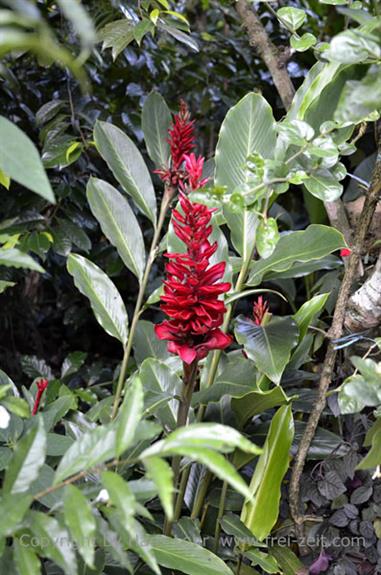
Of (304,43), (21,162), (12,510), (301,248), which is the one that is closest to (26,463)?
(12,510)

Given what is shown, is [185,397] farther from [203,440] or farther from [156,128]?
[156,128]

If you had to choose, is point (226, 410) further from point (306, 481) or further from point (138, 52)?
point (138, 52)

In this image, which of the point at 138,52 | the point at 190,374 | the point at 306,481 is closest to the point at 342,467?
the point at 306,481

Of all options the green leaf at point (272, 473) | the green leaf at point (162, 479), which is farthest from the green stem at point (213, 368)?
the green leaf at point (162, 479)

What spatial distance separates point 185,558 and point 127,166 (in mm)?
608

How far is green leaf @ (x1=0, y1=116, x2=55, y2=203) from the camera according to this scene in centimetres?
44

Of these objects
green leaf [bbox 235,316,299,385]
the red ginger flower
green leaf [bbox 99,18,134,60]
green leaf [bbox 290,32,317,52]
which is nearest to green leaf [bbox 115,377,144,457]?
the red ginger flower

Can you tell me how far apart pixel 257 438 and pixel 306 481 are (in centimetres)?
11

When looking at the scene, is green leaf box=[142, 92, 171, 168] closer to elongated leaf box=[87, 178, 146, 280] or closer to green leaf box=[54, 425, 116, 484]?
elongated leaf box=[87, 178, 146, 280]

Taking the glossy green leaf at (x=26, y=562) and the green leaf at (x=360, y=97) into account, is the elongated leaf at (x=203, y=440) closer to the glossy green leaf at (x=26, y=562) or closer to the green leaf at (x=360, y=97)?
the glossy green leaf at (x=26, y=562)

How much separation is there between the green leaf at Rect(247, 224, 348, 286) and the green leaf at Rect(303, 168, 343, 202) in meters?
0.13

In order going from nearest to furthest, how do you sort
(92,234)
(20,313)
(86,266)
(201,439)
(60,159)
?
(201,439)
(86,266)
(60,159)
(92,234)
(20,313)

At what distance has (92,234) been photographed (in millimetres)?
1677

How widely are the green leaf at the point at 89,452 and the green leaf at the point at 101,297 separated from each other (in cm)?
44
